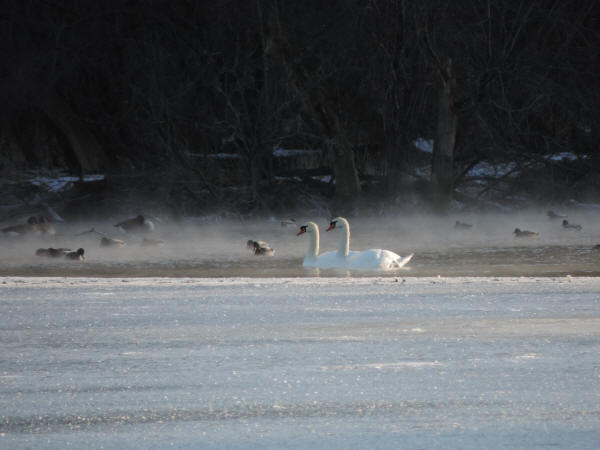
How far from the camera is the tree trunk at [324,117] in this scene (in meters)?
17.9

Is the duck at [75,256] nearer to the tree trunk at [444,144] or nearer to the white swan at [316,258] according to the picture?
the white swan at [316,258]

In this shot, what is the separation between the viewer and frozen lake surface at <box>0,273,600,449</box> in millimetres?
3172

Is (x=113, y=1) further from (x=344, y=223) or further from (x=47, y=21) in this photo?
(x=344, y=223)

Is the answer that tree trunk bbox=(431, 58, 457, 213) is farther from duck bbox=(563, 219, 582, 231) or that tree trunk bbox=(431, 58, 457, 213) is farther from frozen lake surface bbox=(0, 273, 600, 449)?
frozen lake surface bbox=(0, 273, 600, 449)

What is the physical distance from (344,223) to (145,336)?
717 centimetres

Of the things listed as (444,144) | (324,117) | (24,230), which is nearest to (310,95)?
(324,117)

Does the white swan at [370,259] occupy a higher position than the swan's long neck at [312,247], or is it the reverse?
the swan's long neck at [312,247]

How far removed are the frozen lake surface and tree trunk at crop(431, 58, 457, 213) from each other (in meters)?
11.5

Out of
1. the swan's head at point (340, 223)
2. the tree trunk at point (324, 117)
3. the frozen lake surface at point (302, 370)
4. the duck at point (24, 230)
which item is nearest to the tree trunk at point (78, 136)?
the duck at point (24, 230)

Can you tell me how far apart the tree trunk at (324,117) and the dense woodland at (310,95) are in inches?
1.2

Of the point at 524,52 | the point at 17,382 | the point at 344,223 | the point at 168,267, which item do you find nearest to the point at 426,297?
the point at 17,382

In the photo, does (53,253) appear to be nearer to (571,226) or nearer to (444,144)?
(571,226)

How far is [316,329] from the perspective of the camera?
16.8 ft

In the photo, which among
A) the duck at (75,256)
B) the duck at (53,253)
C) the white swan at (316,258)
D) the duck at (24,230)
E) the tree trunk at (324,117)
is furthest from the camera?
the tree trunk at (324,117)
